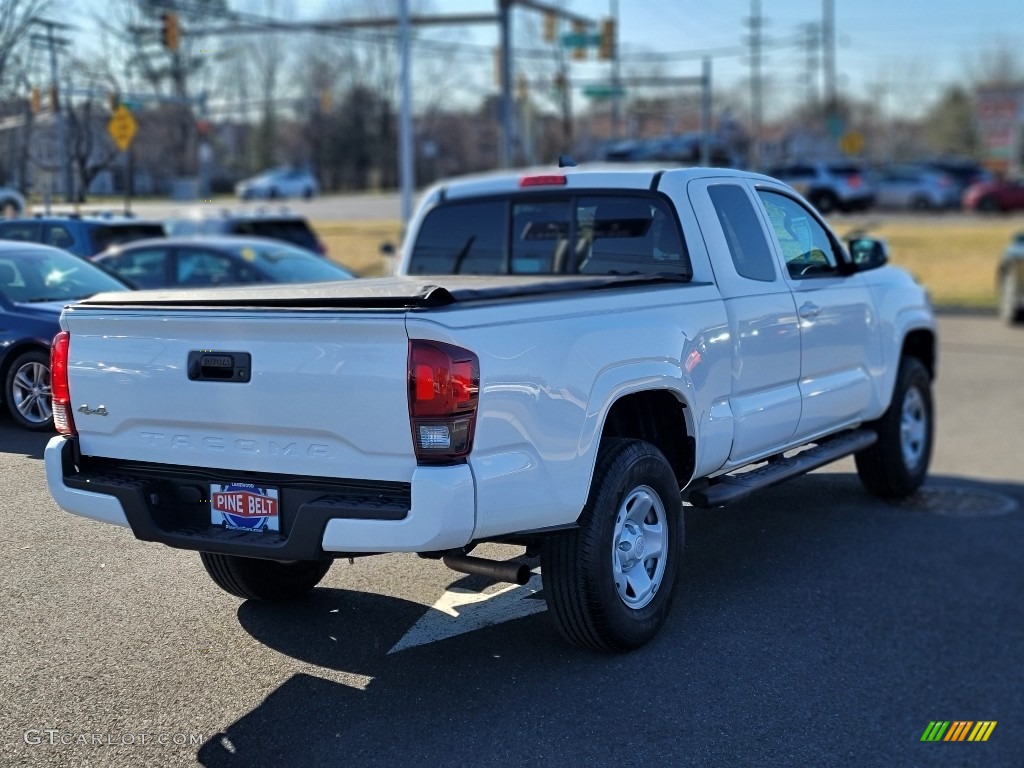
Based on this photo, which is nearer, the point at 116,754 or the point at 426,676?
the point at 116,754

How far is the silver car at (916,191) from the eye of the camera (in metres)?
47.3

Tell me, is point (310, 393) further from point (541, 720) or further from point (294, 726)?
point (541, 720)

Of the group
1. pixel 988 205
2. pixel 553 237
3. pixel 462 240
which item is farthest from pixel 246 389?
pixel 988 205

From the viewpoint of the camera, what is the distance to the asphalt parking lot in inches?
159

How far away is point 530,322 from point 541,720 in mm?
1461

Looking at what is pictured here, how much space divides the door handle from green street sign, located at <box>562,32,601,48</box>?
27693mm

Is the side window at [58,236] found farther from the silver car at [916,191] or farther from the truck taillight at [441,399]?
the silver car at [916,191]

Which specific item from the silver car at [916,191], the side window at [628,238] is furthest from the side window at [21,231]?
the silver car at [916,191]

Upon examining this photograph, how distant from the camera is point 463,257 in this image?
700 cm

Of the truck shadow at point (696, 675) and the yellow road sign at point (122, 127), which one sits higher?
the yellow road sign at point (122, 127)

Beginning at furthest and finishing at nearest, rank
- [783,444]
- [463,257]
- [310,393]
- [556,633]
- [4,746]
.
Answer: [463,257] < [783,444] < [556,633] < [310,393] < [4,746]

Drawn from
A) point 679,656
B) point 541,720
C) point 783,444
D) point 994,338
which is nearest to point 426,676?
point 541,720

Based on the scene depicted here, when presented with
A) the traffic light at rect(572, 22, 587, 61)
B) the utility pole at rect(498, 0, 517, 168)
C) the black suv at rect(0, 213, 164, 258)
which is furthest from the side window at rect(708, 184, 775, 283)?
the traffic light at rect(572, 22, 587, 61)

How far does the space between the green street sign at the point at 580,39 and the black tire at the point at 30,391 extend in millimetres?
29517
